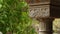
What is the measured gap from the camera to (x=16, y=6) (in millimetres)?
559

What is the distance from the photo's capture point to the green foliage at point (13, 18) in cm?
53

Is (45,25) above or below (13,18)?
below

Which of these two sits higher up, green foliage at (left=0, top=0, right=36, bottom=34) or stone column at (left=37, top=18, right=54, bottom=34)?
green foliage at (left=0, top=0, right=36, bottom=34)

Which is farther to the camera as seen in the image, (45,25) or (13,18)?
(45,25)

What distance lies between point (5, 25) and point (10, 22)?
0.7 inches

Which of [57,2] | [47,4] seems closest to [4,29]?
[47,4]

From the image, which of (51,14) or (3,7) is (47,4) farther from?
(3,7)

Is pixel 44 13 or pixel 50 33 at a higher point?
pixel 44 13

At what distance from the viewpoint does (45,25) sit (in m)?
1.34

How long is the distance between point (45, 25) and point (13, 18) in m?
0.82

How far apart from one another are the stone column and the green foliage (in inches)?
29.0

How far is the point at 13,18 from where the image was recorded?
21.4 inches

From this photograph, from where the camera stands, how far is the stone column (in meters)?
1.31

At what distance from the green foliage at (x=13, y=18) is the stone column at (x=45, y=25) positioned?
736mm
